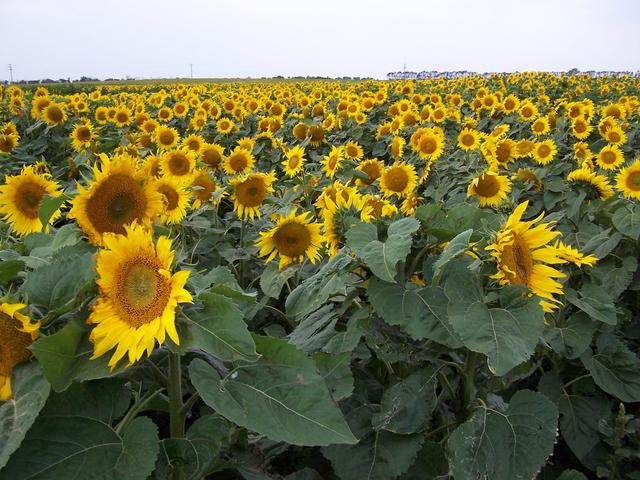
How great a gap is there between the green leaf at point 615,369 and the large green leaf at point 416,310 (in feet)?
4.17

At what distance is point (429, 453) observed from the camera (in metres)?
2.00

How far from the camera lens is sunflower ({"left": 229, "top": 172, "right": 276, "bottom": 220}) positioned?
4.04 metres

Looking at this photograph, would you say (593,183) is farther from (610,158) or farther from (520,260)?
(520,260)

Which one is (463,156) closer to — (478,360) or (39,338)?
(478,360)

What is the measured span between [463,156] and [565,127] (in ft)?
11.1

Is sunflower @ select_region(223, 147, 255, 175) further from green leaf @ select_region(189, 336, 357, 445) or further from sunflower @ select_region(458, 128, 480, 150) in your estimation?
green leaf @ select_region(189, 336, 357, 445)

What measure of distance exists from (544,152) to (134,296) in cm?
614

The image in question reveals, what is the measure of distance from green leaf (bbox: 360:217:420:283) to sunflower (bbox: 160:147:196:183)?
2710 millimetres

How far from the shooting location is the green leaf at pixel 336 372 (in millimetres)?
1733

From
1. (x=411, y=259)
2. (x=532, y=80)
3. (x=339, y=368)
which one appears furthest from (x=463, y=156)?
(x=532, y=80)

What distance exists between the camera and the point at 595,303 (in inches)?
104

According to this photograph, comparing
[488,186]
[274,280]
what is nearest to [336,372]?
[274,280]

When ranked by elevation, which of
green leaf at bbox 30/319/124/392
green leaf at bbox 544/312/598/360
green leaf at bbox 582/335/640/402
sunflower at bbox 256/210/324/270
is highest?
green leaf at bbox 30/319/124/392

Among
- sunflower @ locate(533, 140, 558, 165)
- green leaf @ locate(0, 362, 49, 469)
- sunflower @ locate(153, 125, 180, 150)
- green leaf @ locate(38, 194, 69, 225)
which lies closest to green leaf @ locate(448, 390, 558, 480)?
green leaf @ locate(0, 362, 49, 469)
